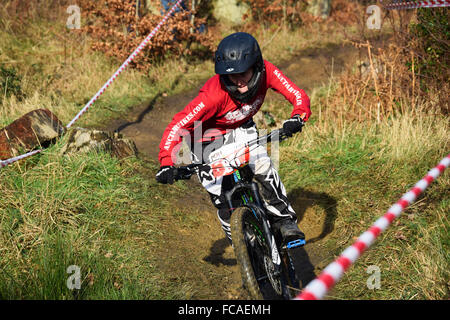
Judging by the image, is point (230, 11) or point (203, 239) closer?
point (203, 239)

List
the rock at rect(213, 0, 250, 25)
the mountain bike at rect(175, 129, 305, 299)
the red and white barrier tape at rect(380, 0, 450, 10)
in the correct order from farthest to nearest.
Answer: the rock at rect(213, 0, 250, 25) → the red and white barrier tape at rect(380, 0, 450, 10) → the mountain bike at rect(175, 129, 305, 299)

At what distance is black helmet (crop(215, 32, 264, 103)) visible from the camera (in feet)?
11.2

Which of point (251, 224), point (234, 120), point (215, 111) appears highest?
point (215, 111)

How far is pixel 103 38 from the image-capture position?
10.2 meters

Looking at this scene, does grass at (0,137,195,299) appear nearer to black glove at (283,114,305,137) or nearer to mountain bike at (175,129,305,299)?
mountain bike at (175,129,305,299)

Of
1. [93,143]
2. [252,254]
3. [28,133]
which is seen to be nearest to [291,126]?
[252,254]

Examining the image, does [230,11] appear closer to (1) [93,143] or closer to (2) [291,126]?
(1) [93,143]

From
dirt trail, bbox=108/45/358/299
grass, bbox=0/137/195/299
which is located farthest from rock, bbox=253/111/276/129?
grass, bbox=0/137/195/299

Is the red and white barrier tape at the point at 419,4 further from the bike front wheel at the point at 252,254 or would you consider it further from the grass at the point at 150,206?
the bike front wheel at the point at 252,254

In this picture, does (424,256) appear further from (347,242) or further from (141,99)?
(141,99)

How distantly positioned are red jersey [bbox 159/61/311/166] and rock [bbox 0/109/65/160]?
2.54 m

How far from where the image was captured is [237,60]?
11.2 ft

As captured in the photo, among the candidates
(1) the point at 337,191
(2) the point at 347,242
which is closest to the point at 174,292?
(2) the point at 347,242

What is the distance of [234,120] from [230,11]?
10.1m
